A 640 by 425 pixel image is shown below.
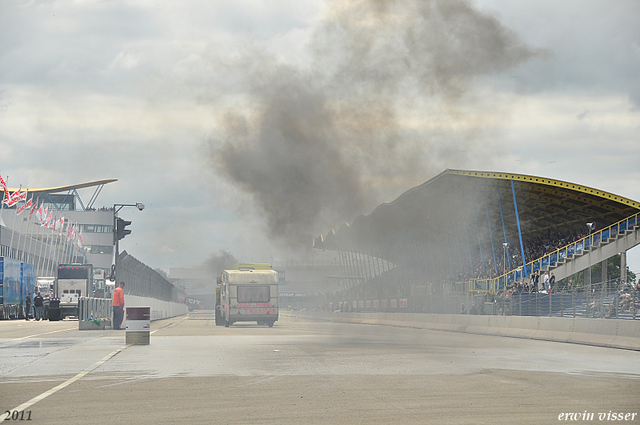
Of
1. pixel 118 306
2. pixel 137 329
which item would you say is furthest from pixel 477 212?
pixel 137 329

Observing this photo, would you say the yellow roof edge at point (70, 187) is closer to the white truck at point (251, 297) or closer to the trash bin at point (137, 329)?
the white truck at point (251, 297)

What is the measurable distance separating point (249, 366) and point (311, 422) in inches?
251

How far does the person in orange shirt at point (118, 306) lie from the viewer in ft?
98.7

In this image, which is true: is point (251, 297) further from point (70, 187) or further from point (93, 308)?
point (70, 187)

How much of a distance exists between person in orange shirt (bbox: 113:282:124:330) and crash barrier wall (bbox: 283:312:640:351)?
1357cm

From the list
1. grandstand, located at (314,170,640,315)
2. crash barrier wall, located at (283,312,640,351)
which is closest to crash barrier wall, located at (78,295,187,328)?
crash barrier wall, located at (283,312,640,351)

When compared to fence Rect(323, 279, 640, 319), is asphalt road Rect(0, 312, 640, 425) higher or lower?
lower

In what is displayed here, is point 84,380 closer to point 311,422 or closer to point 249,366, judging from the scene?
point 249,366

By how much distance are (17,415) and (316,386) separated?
404 cm

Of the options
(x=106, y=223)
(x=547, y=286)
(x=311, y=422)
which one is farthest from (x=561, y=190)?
(x=106, y=223)

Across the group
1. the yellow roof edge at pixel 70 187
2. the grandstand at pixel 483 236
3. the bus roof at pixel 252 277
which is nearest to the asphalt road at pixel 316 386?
the grandstand at pixel 483 236

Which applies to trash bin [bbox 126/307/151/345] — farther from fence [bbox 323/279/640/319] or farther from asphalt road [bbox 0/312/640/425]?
fence [bbox 323/279/640/319]

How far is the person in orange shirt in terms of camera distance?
30.1 m

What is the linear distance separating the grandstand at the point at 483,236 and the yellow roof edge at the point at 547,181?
0.06m
